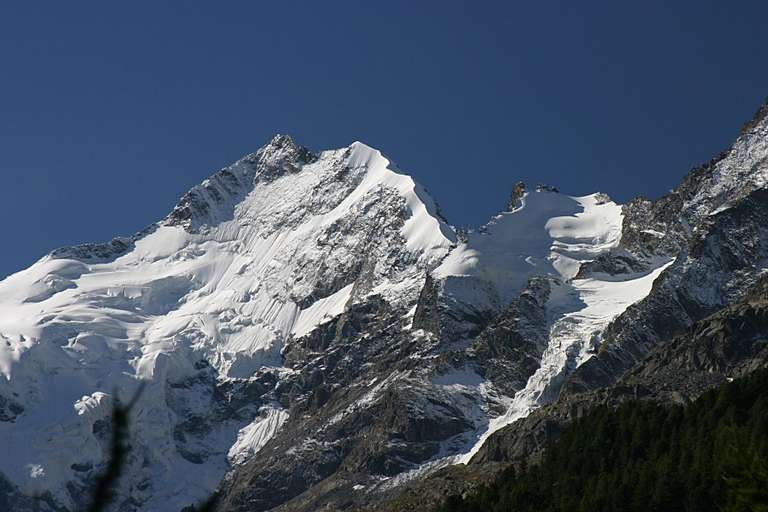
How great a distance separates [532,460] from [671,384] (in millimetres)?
26713

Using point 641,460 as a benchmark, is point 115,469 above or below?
below

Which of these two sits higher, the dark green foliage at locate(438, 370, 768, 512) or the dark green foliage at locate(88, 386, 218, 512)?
the dark green foliage at locate(438, 370, 768, 512)

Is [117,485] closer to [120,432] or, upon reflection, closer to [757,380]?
[120,432]

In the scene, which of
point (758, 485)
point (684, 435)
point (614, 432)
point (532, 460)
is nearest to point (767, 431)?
point (684, 435)

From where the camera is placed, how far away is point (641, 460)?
5340 inches

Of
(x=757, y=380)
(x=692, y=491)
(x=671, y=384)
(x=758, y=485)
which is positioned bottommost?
(x=758, y=485)

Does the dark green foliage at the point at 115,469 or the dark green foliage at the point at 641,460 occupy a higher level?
the dark green foliage at the point at 641,460

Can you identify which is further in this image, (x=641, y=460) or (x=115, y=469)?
(x=641, y=460)

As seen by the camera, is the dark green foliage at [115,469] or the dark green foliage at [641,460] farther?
the dark green foliage at [641,460]

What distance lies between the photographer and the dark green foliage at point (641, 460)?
4653 inches

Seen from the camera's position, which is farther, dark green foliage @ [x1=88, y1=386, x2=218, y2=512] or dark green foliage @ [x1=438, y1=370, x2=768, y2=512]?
dark green foliage @ [x1=438, y1=370, x2=768, y2=512]

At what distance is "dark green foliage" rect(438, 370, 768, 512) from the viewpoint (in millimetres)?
118188

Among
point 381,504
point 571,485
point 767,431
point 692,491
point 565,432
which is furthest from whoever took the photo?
point 381,504

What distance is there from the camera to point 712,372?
19700cm
